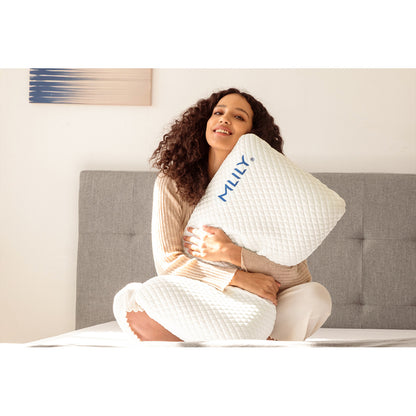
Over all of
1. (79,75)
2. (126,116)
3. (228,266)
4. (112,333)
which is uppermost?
(79,75)

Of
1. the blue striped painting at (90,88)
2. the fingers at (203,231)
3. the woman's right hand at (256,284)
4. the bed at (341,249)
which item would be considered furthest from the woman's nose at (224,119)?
the blue striped painting at (90,88)

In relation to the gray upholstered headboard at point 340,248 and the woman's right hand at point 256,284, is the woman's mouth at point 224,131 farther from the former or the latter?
the gray upholstered headboard at point 340,248

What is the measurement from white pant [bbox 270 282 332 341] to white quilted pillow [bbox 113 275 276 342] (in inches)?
4.8

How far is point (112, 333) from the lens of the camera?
160 cm

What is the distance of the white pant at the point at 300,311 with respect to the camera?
1.25m

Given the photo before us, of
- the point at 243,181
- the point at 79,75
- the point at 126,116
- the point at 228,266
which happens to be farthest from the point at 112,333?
the point at 79,75

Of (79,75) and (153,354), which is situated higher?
(79,75)

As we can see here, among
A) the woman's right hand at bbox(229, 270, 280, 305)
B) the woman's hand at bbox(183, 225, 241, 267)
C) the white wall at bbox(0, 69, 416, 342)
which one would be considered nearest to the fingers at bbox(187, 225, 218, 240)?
the woman's hand at bbox(183, 225, 241, 267)

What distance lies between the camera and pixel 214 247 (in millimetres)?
1250

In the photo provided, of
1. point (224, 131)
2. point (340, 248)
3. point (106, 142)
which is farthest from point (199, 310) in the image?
point (106, 142)

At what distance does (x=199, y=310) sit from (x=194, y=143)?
0.64 metres

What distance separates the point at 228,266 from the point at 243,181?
0.70 feet

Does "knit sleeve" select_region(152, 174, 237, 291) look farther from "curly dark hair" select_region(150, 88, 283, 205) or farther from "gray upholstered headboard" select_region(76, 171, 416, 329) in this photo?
"gray upholstered headboard" select_region(76, 171, 416, 329)
